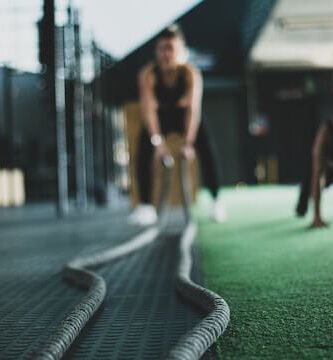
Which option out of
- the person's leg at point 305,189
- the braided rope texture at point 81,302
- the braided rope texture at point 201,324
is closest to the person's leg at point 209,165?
the person's leg at point 305,189

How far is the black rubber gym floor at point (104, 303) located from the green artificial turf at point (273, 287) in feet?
0.32

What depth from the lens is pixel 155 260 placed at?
A: 2238 millimetres

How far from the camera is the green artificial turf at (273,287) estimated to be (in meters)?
1.02

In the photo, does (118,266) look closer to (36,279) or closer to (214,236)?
(36,279)

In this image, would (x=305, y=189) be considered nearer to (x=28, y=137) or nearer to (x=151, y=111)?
(x=151, y=111)

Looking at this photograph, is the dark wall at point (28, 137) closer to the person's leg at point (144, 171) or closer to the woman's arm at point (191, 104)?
the person's leg at point (144, 171)

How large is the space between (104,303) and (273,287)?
1.46ft

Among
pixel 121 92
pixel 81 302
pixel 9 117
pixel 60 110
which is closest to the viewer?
pixel 81 302

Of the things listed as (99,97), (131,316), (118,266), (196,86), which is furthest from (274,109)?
(131,316)

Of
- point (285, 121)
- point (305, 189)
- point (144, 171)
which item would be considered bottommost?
point (305, 189)

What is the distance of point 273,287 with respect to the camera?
1.55 meters

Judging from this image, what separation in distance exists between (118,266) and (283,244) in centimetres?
73

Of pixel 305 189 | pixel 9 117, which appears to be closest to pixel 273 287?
pixel 305 189

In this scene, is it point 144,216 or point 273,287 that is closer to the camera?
point 273,287
